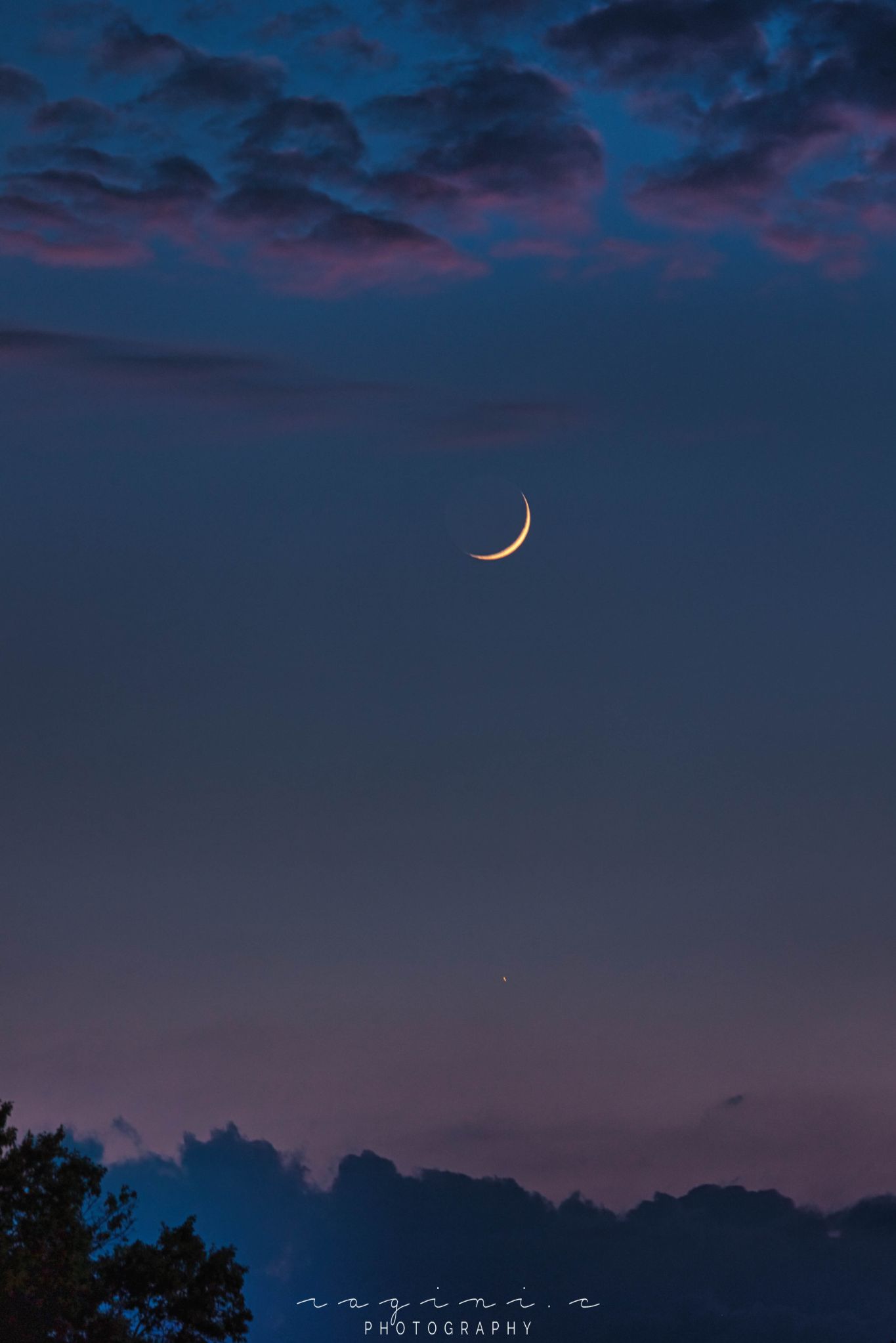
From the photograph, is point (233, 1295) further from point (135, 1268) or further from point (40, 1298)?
point (40, 1298)

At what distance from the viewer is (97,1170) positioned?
204ft

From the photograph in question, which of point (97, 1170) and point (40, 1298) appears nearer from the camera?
point (40, 1298)

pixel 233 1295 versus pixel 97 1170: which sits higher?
pixel 97 1170

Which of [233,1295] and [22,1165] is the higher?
[22,1165]

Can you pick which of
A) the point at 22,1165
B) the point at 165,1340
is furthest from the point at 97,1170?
the point at 165,1340

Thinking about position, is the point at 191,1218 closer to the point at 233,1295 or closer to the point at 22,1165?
the point at 233,1295

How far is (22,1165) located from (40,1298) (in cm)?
466

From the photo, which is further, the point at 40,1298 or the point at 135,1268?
the point at 135,1268

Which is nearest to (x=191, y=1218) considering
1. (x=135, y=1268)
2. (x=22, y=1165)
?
(x=135, y=1268)

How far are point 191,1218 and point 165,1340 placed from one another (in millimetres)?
4460

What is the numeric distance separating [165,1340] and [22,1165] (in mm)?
9097

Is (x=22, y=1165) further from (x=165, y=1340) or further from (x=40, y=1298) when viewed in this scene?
(x=165, y=1340)

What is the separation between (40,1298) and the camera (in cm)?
5834

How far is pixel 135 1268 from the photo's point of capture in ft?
206
